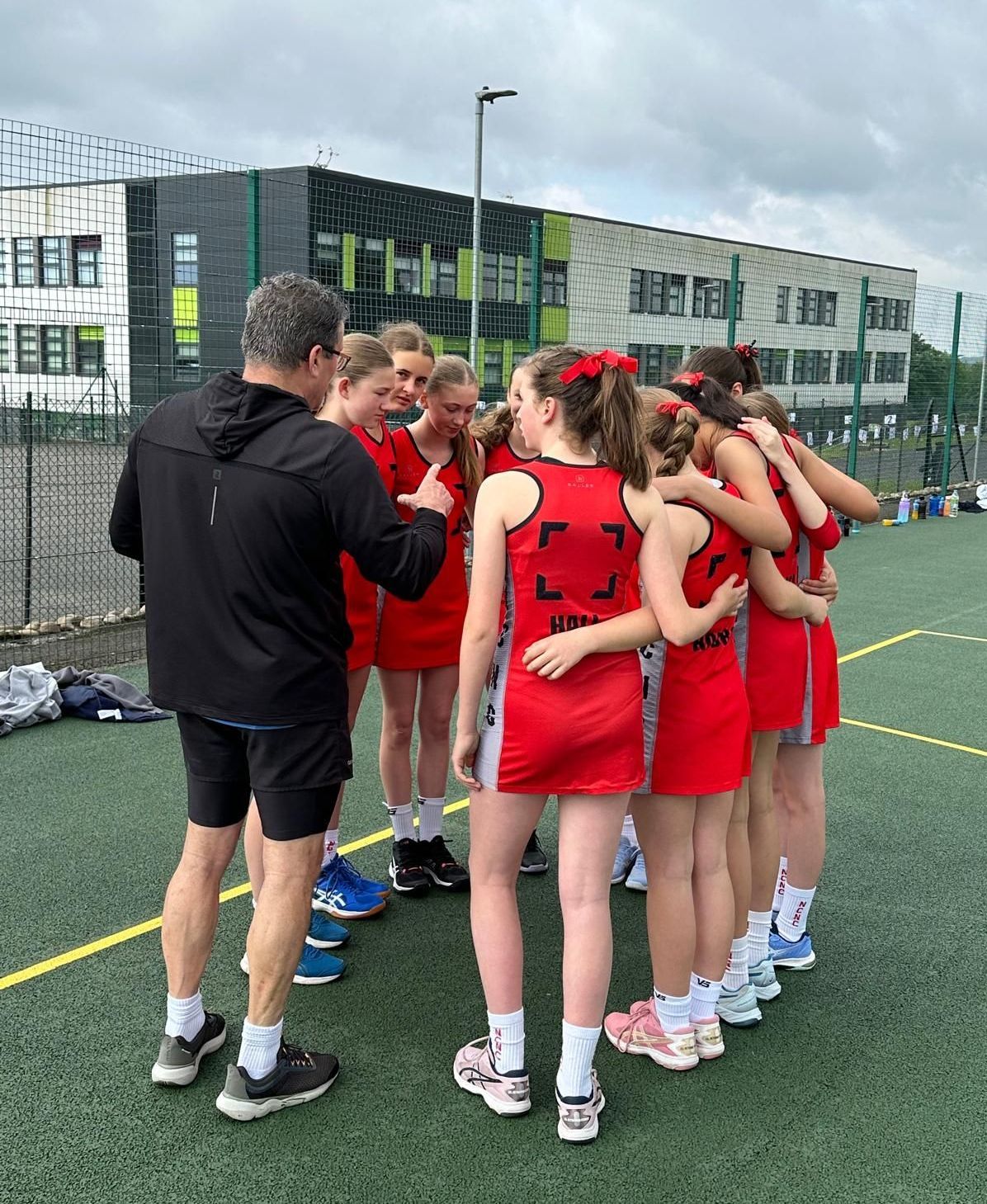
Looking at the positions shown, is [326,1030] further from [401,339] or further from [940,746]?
[940,746]

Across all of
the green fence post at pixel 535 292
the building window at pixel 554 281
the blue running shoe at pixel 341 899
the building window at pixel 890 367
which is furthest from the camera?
the building window at pixel 890 367

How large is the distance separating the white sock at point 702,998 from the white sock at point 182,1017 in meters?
1.18

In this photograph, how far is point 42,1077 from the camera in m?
2.60

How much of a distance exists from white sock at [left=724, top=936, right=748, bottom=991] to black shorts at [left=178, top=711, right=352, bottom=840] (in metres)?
1.13

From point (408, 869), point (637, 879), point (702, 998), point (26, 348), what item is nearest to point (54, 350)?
point (26, 348)

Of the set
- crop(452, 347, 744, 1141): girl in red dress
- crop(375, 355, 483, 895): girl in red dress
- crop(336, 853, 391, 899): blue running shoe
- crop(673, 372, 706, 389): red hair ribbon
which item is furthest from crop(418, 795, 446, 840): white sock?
crop(673, 372, 706, 389): red hair ribbon

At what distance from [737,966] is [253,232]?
6.12m

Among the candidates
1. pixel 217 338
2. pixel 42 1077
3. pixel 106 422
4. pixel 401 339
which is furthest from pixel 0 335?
pixel 42 1077

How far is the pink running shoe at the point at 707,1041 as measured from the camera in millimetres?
2760

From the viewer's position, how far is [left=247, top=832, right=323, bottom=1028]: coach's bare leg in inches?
96.5

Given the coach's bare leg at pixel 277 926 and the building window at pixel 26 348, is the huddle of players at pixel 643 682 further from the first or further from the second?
the building window at pixel 26 348

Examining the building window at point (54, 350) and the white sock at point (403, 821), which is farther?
the building window at point (54, 350)

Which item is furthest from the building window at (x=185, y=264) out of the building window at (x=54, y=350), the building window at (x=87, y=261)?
the building window at (x=54, y=350)

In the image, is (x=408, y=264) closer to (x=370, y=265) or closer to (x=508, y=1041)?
(x=370, y=265)
